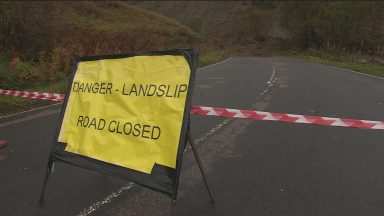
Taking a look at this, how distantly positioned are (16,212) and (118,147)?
4.82 feet

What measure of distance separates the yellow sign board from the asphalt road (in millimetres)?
683

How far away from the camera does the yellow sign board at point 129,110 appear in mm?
3955

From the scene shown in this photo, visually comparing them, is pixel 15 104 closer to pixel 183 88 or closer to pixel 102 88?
pixel 102 88

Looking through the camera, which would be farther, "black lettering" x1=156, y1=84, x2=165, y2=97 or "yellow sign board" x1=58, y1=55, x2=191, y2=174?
"black lettering" x1=156, y1=84, x2=165, y2=97

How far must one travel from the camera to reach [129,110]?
4277mm

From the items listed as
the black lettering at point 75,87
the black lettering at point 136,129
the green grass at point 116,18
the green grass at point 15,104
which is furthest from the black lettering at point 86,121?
the green grass at point 116,18

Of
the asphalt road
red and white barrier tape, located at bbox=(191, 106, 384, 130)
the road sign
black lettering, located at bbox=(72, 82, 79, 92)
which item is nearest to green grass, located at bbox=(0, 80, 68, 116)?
the asphalt road

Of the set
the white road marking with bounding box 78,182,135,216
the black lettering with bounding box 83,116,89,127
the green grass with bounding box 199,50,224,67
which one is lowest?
the green grass with bounding box 199,50,224,67

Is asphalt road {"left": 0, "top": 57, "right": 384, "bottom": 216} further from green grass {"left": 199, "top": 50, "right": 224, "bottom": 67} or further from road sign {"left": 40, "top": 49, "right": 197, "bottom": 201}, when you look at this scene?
green grass {"left": 199, "top": 50, "right": 224, "bottom": 67}

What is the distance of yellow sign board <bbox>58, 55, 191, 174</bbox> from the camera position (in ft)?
13.0

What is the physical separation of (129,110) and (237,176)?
2002 mm

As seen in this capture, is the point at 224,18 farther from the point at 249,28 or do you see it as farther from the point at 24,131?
the point at 24,131

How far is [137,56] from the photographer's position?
4.39m

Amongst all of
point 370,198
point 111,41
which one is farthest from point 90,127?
point 111,41
